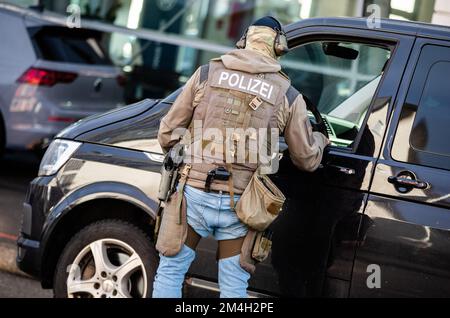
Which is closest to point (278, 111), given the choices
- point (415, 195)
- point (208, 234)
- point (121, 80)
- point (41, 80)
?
point (208, 234)

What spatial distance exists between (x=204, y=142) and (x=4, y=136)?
5.27 meters

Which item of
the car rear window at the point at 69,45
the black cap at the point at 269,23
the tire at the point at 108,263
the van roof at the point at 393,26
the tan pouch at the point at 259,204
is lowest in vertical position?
the tire at the point at 108,263

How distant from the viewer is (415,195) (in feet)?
14.1

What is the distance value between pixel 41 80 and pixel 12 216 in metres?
1.87

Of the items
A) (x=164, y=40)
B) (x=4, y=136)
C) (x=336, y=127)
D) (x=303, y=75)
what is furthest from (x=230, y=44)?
(x=336, y=127)

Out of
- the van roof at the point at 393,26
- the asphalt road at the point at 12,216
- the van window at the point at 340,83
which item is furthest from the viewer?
the asphalt road at the point at 12,216

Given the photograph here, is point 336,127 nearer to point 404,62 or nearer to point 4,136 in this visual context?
point 404,62

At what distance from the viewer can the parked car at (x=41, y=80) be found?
350 inches

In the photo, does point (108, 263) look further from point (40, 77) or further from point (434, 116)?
point (40, 77)

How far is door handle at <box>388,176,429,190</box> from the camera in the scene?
430cm

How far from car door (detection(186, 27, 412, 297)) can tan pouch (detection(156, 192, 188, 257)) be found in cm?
52

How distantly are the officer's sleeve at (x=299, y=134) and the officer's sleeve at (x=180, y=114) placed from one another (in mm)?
417

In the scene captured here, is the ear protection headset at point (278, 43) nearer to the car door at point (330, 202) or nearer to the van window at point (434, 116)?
the car door at point (330, 202)

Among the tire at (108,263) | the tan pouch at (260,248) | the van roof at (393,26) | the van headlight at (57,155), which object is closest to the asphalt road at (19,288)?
the tire at (108,263)
